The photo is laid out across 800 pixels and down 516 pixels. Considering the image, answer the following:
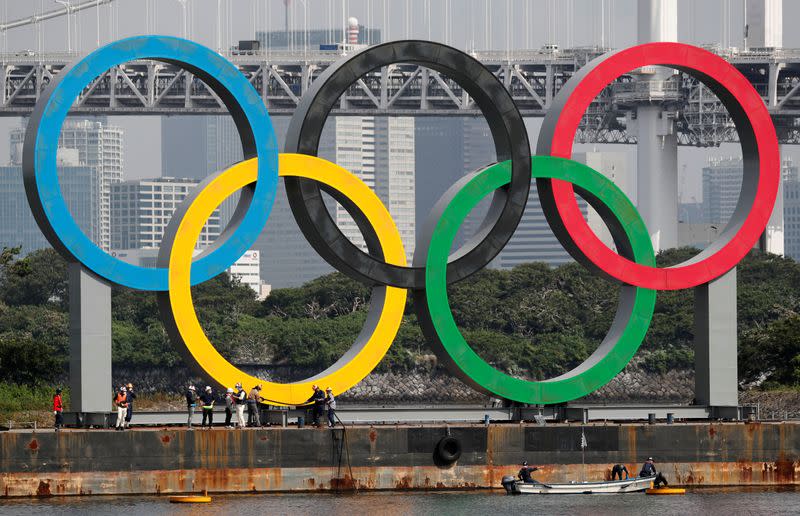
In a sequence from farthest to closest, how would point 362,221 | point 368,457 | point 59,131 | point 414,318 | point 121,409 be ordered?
point 414,318 → point 362,221 → point 368,457 → point 121,409 → point 59,131

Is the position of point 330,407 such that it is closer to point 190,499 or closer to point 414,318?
point 190,499

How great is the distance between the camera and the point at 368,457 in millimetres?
58469

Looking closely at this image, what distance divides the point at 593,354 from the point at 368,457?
855 centimetres

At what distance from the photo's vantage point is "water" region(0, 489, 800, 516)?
5409cm

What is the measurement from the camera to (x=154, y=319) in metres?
137

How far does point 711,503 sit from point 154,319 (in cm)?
8502

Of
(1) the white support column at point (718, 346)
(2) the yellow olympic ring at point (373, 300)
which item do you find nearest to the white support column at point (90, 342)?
(2) the yellow olympic ring at point (373, 300)

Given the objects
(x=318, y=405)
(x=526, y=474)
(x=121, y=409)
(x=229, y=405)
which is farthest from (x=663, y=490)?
(x=121, y=409)

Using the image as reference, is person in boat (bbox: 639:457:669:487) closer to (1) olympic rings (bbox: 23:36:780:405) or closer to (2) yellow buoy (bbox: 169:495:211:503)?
(1) olympic rings (bbox: 23:36:780:405)

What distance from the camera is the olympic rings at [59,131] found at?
57.1m

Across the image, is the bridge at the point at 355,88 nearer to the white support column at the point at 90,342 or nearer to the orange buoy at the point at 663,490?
the orange buoy at the point at 663,490

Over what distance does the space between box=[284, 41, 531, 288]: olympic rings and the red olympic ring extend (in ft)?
4.69

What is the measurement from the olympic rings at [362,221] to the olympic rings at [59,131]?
1055 mm

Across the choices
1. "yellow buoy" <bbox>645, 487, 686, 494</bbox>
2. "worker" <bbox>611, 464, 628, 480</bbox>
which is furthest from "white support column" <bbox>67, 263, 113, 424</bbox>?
"yellow buoy" <bbox>645, 487, 686, 494</bbox>
